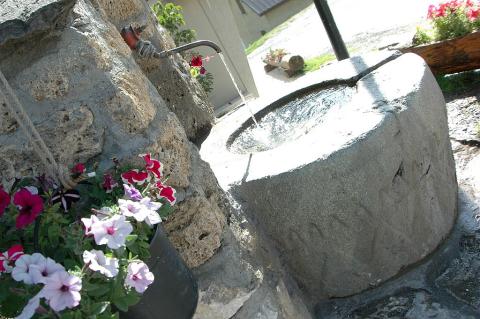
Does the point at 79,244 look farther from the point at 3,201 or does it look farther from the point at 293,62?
the point at 293,62

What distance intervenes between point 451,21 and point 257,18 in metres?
22.5

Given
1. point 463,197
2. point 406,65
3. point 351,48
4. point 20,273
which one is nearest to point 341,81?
point 406,65

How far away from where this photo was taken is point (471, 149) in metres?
3.27

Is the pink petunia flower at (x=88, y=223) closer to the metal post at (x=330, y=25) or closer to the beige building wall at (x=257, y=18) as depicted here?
the metal post at (x=330, y=25)

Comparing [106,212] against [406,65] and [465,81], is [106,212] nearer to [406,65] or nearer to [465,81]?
[406,65]

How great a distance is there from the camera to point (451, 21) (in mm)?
4336

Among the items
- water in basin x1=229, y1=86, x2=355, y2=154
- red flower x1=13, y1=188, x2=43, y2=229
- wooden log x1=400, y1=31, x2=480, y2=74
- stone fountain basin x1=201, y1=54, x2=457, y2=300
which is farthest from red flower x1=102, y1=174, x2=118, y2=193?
wooden log x1=400, y1=31, x2=480, y2=74

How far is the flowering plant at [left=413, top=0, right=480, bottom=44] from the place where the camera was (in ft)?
13.9

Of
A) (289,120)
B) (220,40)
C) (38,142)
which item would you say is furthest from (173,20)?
(38,142)

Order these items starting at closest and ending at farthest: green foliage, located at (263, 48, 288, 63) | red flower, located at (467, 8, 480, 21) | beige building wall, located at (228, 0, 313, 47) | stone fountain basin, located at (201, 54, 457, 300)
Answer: stone fountain basin, located at (201, 54, 457, 300), red flower, located at (467, 8, 480, 21), green foliage, located at (263, 48, 288, 63), beige building wall, located at (228, 0, 313, 47)

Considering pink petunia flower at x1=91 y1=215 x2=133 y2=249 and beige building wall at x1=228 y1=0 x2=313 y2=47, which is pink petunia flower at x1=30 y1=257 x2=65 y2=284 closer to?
pink petunia flower at x1=91 y1=215 x2=133 y2=249

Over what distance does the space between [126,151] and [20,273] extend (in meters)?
0.62

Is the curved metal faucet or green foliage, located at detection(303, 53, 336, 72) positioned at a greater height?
the curved metal faucet

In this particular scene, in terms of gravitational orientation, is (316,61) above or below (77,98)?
below
